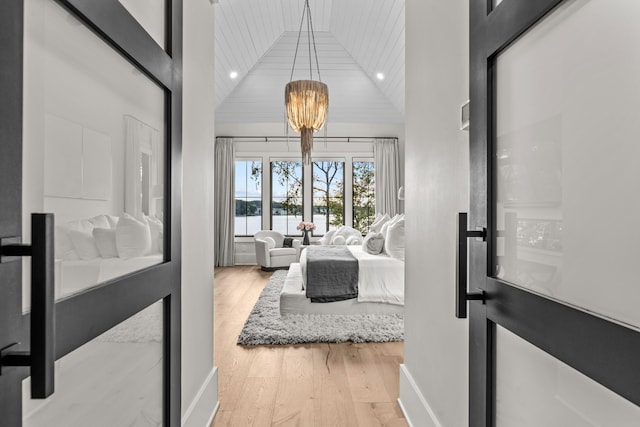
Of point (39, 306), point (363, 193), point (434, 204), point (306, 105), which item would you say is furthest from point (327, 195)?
point (39, 306)

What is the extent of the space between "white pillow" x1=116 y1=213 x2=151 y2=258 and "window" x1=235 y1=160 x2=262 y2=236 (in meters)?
6.89

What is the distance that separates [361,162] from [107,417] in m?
7.39

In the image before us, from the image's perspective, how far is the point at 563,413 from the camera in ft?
2.54

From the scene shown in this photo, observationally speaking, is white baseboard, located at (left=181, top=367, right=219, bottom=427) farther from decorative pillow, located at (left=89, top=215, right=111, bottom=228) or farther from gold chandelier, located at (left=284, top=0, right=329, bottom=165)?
gold chandelier, located at (left=284, top=0, right=329, bottom=165)

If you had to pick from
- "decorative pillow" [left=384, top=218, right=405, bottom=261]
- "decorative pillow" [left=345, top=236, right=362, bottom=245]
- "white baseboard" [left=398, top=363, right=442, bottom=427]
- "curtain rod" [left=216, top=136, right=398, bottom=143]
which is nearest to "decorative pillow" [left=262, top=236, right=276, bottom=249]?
"decorative pillow" [left=345, top=236, right=362, bottom=245]

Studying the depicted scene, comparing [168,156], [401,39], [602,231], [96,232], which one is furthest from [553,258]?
[401,39]

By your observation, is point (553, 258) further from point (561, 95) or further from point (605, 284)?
point (561, 95)

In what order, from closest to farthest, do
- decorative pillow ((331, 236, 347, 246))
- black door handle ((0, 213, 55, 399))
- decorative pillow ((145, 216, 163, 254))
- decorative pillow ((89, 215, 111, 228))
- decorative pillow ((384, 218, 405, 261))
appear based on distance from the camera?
black door handle ((0, 213, 55, 399)), decorative pillow ((89, 215, 111, 228)), decorative pillow ((145, 216, 163, 254)), decorative pillow ((384, 218, 405, 261)), decorative pillow ((331, 236, 347, 246))

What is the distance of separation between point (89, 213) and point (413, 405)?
1788 millimetres

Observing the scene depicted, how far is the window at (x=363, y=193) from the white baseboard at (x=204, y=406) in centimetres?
607

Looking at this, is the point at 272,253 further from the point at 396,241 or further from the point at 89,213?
the point at 89,213

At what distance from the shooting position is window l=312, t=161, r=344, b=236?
8086 mm

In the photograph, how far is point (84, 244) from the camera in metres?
0.86

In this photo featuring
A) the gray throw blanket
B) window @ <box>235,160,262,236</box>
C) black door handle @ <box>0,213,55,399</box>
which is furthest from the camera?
window @ <box>235,160,262,236</box>
